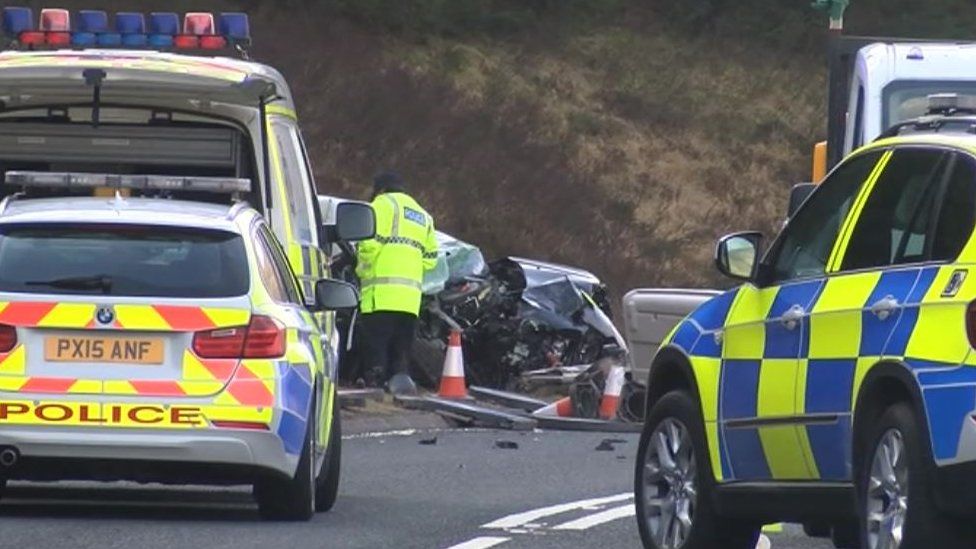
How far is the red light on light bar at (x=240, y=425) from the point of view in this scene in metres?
10.7

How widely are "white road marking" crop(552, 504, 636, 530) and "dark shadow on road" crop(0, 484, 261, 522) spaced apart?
1.32m

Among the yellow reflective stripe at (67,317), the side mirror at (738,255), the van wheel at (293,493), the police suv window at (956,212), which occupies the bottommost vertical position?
the van wheel at (293,493)

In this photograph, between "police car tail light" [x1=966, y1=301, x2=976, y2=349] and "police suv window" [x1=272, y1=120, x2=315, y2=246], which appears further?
"police suv window" [x1=272, y1=120, x2=315, y2=246]

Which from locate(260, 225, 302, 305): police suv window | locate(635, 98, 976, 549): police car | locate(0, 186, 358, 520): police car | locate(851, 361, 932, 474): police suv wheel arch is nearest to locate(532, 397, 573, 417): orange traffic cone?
locate(260, 225, 302, 305): police suv window

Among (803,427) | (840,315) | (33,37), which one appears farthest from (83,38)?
(840,315)

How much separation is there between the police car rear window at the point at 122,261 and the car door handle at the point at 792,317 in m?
2.78

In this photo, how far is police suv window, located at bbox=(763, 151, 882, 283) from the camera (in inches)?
355

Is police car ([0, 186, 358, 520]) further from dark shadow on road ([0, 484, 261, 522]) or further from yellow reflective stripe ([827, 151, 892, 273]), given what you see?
yellow reflective stripe ([827, 151, 892, 273])

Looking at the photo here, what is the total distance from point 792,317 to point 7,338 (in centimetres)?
336

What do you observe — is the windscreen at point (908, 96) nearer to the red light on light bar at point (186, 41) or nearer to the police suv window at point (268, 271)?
the red light on light bar at point (186, 41)

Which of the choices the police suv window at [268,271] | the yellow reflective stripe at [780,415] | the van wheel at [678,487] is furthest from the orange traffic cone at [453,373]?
the yellow reflective stripe at [780,415]

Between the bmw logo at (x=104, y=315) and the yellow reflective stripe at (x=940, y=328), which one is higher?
the yellow reflective stripe at (x=940, y=328)

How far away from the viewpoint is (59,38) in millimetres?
14531

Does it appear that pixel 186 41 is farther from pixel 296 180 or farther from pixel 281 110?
pixel 296 180
